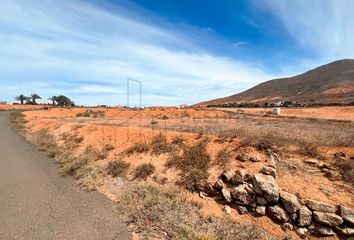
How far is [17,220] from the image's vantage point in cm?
693

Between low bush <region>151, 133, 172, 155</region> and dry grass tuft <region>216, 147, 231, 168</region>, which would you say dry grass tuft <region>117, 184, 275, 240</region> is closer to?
dry grass tuft <region>216, 147, 231, 168</region>

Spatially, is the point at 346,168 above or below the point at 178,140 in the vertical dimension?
below

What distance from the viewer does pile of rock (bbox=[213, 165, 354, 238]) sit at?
6.96 m

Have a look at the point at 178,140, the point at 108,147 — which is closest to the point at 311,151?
the point at 178,140

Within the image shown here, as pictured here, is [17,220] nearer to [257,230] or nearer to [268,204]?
[257,230]

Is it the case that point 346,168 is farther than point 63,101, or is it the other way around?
point 63,101

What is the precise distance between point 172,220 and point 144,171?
3656 millimetres

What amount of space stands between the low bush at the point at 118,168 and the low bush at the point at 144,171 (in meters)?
0.62

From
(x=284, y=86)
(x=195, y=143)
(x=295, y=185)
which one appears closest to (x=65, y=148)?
(x=195, y=143)

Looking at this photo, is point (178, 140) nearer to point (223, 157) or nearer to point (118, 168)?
point (223, 157)

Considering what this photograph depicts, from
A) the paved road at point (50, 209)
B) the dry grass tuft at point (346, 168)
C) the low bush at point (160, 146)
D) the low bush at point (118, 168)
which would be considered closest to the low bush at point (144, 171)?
the low bush at point (118, 168)

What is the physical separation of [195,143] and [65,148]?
8735 millimetres

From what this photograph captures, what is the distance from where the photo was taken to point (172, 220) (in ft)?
23.2

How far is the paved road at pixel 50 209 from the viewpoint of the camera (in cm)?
641
